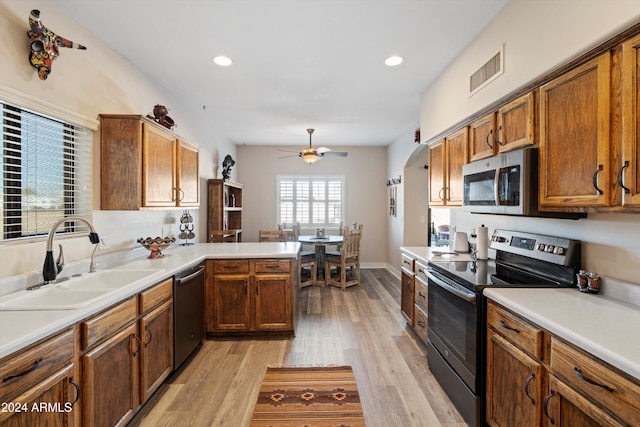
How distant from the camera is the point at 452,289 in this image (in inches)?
84.2

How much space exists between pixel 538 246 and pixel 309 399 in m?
1.93

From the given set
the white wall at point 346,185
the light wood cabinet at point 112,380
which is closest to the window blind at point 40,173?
the light wood cabinet at point 112,380

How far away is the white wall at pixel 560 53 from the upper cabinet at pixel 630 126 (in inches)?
5.1

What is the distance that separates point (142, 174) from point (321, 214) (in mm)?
4842

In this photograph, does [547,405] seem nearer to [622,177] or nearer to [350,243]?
[622,177]

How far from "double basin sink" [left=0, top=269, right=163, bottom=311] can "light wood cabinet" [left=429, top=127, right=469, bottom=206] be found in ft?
8.73

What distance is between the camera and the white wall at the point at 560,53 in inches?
→ 57.0

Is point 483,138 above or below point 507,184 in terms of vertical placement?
above

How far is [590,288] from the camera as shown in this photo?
5.65 ft

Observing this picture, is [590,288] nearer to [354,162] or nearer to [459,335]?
[459,335]

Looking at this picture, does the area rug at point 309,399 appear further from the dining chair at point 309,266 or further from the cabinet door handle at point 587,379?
the dining chair at point 309,266

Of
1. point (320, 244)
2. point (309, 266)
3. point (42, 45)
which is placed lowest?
point (309, 266)

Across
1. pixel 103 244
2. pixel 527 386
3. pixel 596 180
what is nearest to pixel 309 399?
pixel 527 386

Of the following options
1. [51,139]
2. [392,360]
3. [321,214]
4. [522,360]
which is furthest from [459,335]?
[321,214]
